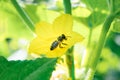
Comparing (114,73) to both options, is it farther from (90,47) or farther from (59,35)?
(59,35)

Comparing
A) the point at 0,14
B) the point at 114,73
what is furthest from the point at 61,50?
the point at 114,73

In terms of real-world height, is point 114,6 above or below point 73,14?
above

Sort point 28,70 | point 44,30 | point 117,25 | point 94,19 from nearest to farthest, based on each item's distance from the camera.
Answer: point 28,70 → point 44,30 → point 117,25 → point 94,19

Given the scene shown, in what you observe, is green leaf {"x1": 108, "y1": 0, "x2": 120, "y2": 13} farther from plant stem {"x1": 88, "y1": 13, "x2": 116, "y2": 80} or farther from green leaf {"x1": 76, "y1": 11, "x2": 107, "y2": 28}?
green leaf {"x1": 76, "y1": 11, "x2": 107, "y2": 28}

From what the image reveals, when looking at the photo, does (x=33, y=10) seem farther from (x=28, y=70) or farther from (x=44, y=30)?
(x=28, y=70)

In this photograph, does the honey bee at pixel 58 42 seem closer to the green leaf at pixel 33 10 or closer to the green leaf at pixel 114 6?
the green leaf at pixel 114 6

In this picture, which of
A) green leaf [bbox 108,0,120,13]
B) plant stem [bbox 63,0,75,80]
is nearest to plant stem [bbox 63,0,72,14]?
plant stem [bbox 63,0,75,80]

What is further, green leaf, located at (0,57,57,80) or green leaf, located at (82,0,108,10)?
green leaf, located at (82,0,108,10)

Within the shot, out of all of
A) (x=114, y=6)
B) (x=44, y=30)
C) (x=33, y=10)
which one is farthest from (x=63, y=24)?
(x=33, y=10)
